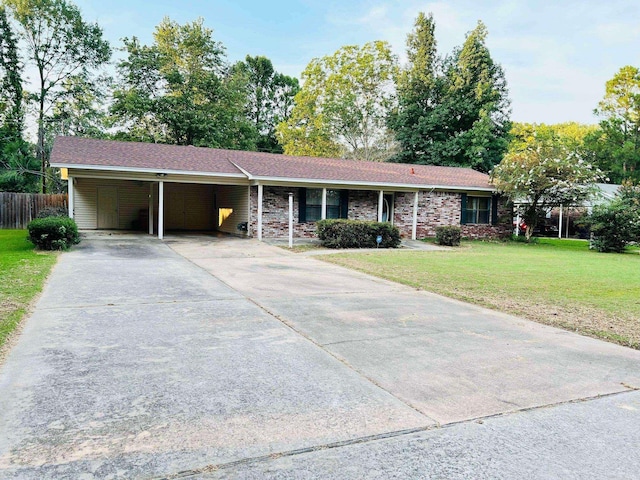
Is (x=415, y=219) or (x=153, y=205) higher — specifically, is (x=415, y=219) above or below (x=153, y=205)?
below

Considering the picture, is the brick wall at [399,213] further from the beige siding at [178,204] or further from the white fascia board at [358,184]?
the beige siding at [178,204]

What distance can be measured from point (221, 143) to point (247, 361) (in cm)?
2697

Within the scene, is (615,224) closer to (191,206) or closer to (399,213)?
(399,213)

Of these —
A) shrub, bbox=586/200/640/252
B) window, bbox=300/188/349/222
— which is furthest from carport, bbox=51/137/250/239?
shrub, bbox=586/200/640/252

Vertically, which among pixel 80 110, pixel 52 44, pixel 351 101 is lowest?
pixel 80 110

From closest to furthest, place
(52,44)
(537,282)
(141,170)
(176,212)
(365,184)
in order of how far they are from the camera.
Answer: (537,282)
(141,170)
(365,184)
(176,212)
(52,44)

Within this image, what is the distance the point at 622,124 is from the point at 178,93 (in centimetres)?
3126

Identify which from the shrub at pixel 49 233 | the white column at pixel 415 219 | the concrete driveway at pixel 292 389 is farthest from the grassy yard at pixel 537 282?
the shrub at pixel 49 233

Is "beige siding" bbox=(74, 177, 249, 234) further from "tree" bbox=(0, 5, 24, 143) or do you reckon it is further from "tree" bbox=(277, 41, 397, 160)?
"tree" bbox=(277, 41, 397, 160)

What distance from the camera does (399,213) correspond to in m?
19.8

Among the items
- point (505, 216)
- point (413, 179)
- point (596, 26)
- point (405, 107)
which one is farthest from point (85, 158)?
point (405, 107)

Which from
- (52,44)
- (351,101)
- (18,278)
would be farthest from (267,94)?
(18,278)

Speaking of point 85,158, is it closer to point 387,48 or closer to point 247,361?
point 247,361

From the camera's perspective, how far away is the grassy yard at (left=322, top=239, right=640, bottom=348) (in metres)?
6.05
